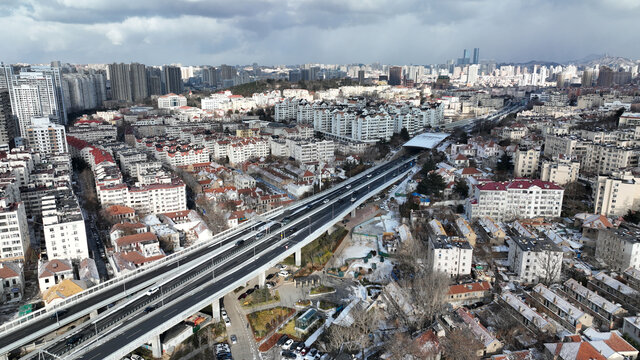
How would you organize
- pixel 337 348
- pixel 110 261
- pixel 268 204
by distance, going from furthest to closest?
pixel 268 204
pixel 110 261
pixel 337 348

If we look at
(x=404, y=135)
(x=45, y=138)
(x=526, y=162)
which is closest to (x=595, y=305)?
(x=526, y=162)

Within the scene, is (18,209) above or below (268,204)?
above

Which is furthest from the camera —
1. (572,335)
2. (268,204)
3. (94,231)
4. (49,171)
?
(49,171)

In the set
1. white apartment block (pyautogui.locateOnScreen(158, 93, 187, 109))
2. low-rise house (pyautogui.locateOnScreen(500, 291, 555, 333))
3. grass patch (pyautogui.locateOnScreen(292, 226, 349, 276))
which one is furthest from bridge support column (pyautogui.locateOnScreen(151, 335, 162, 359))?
white apartment block (pyautogui.locateOnScreen(158, 93, 187, 109))

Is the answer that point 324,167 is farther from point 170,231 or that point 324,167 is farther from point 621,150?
point 621,150

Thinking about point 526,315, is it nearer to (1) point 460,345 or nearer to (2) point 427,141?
(1) point 460,345

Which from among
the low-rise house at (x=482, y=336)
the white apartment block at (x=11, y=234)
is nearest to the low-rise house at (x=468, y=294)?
the low-rise house at (x=482, y=336)

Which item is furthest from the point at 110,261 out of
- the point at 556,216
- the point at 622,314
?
the point at 556,216
